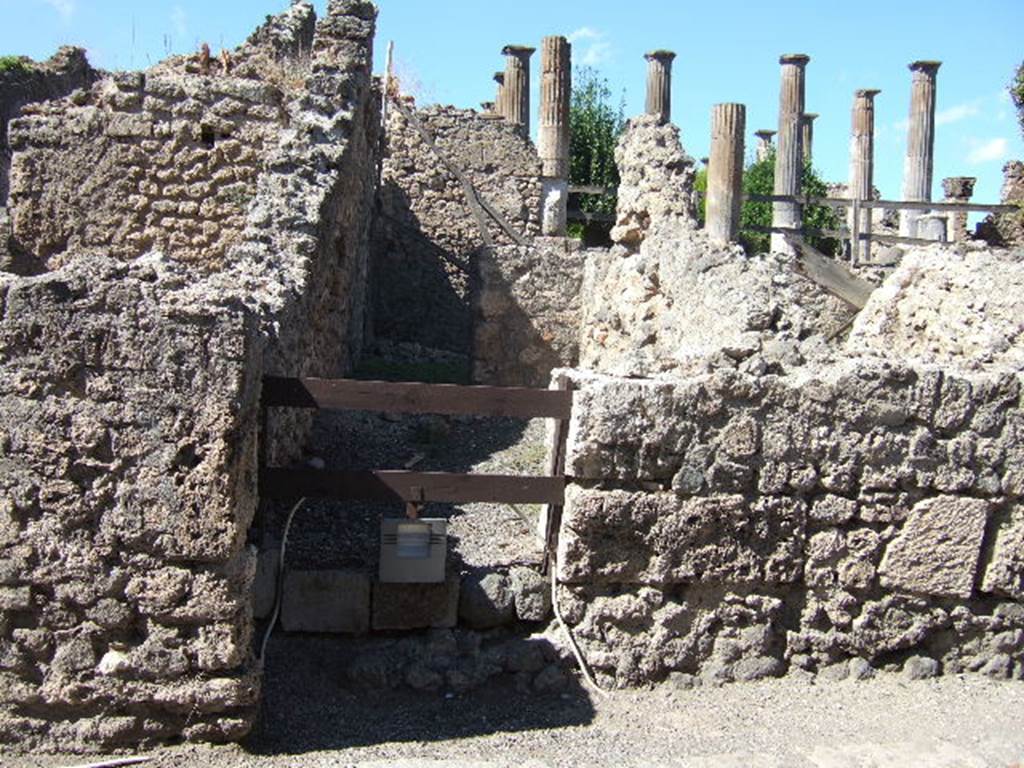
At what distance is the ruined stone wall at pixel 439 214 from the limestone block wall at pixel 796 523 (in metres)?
8.80

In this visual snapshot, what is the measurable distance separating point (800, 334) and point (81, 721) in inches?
153

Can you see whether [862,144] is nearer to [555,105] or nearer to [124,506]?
[555,105]

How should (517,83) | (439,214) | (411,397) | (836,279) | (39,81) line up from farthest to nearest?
(517,83) → (439,214) → (39,81) → (836,279) → (411,397)

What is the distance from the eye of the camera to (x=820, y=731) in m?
4.74

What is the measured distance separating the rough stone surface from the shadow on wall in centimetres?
910

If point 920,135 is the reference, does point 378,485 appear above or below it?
below

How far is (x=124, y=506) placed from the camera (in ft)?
13.0

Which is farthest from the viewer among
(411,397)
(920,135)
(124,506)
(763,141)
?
(763,141)

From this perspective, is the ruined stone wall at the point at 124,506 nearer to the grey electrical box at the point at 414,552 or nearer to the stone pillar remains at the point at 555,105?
the grey electrical box at the point at 414,552

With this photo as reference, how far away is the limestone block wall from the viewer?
489 centimetres

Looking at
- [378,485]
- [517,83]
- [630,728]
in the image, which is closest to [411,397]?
[378,485]

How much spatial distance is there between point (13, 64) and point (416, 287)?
827cm

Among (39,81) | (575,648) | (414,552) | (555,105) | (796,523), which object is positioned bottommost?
(575,648)

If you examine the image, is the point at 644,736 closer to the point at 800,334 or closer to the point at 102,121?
the point at 800,334
